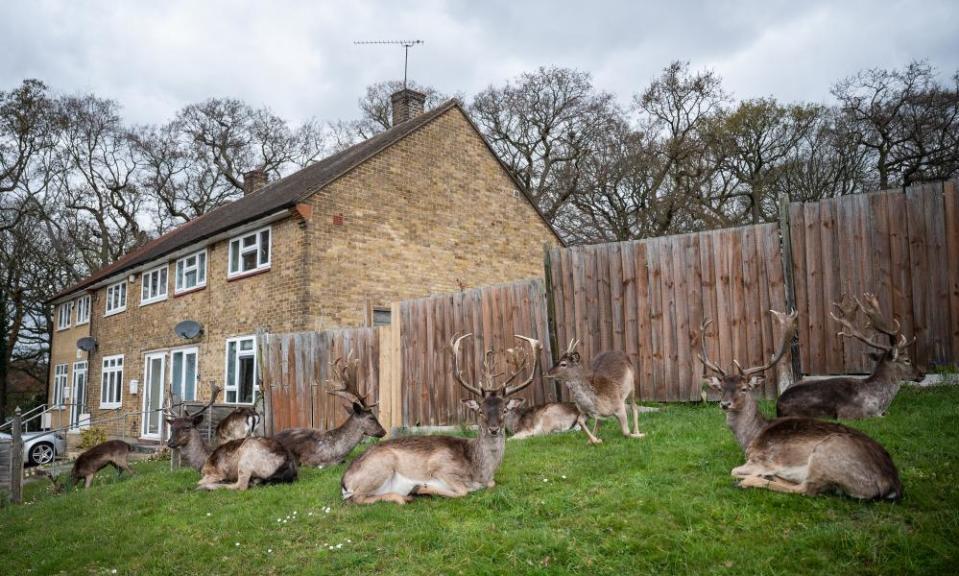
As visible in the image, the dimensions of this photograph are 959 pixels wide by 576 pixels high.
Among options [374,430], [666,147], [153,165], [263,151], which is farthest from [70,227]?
[374,430]

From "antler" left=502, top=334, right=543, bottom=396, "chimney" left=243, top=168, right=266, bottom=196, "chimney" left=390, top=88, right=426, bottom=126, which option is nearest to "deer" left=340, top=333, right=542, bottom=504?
"antler" left=502, top=334, right=543, bottom=396

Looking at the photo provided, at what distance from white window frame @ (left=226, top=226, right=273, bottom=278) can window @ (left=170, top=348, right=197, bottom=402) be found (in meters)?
3.13

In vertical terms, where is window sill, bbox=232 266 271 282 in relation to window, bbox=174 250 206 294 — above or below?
below

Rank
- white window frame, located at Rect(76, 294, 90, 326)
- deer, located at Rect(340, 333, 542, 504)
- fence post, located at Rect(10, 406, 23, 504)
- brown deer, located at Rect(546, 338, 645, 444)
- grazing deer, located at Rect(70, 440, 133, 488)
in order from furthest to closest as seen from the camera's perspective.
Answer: white window frame, located at Rect(76, 294, 90, 326)
grazing deer, located at Rect(70, 440, 133, 488)
fence post, located at Rect(10, 406, 23, 504)
brown deer, located at Rect(546, 338, 645, 444)
deer, located at Rect(340, 333, 542, 504)

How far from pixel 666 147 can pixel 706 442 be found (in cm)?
2336

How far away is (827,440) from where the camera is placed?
18.0 feet

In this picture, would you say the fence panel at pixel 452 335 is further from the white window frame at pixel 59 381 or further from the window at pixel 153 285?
the white window frame at pixel 59 381

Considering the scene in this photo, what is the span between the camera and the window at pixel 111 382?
25.5 metres

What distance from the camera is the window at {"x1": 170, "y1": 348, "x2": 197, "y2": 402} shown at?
21.3 meters

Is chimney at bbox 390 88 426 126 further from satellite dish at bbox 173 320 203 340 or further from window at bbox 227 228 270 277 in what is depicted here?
satellite dish at bbox 173 320 203 340

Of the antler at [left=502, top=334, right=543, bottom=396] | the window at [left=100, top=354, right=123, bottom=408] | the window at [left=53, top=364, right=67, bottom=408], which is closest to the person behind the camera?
the antler at [left=502, top=334, right=543, bottom=396]

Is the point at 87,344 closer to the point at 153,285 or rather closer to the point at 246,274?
the point at 153,285

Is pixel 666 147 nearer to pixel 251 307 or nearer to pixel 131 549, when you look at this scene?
pixel 251 307

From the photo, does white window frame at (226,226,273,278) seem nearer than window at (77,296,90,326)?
Yes
